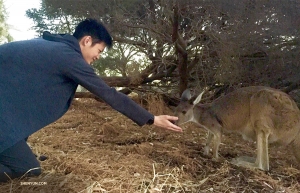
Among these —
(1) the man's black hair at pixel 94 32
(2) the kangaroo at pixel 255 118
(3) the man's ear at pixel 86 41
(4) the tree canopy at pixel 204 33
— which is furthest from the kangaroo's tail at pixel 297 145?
(3) the man's ear at pixel 86 41

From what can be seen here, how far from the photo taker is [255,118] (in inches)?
147

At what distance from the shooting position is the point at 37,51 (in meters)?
2.43

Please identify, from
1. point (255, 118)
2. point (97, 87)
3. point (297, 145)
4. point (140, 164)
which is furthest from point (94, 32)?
point (297, 145)

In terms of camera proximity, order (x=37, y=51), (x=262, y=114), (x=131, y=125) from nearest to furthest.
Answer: (x=37, y=51) < (x=262, y=114) < (x=131, y=125)

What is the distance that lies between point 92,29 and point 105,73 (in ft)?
11.6

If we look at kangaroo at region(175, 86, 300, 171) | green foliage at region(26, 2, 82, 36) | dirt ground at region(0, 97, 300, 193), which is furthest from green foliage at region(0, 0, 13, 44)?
kangaroo at region(175, 86, 300, 171)

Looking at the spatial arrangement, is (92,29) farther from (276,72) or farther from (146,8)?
(276,72)

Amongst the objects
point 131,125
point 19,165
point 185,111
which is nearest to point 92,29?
point 19,165

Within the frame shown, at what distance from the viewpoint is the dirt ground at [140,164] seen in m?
2.78

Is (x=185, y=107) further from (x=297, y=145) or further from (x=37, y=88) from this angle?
(x=37, y=88)

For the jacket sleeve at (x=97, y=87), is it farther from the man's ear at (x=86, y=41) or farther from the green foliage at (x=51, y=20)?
the green foliage at (x=51, y=20)

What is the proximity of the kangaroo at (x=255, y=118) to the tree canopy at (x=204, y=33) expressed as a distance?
2.41 ft

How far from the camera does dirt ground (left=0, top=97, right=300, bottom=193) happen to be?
2779 millimetres

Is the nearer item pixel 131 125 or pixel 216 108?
pixel 216 108
